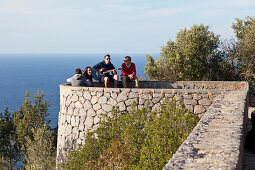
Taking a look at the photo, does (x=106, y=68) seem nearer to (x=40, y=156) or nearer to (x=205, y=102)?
(x=205, y=102)

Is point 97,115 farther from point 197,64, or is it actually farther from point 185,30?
point 185,30

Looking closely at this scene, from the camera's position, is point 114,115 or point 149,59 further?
point 149,59

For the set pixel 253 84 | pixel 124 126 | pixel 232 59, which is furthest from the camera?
pixel 232 59

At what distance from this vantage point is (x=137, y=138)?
1010 centimetres

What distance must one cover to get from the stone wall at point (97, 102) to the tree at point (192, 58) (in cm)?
1209

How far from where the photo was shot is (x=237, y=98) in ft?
33.3

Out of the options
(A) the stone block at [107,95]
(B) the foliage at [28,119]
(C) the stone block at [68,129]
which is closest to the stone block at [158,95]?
(A) the stone block at [107,95]

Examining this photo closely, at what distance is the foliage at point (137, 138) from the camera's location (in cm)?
852

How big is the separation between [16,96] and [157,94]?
98449 mm

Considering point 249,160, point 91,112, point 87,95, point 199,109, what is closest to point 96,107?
point 91,112

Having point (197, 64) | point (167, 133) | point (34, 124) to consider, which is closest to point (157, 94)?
point (167, 133)

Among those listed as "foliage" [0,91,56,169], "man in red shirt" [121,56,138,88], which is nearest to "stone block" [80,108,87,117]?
"man in red shirt" [121,56,138,88]

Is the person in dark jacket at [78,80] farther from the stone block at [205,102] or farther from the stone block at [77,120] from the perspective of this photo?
the stone block at [205,102]

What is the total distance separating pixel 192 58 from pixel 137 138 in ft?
52.8
